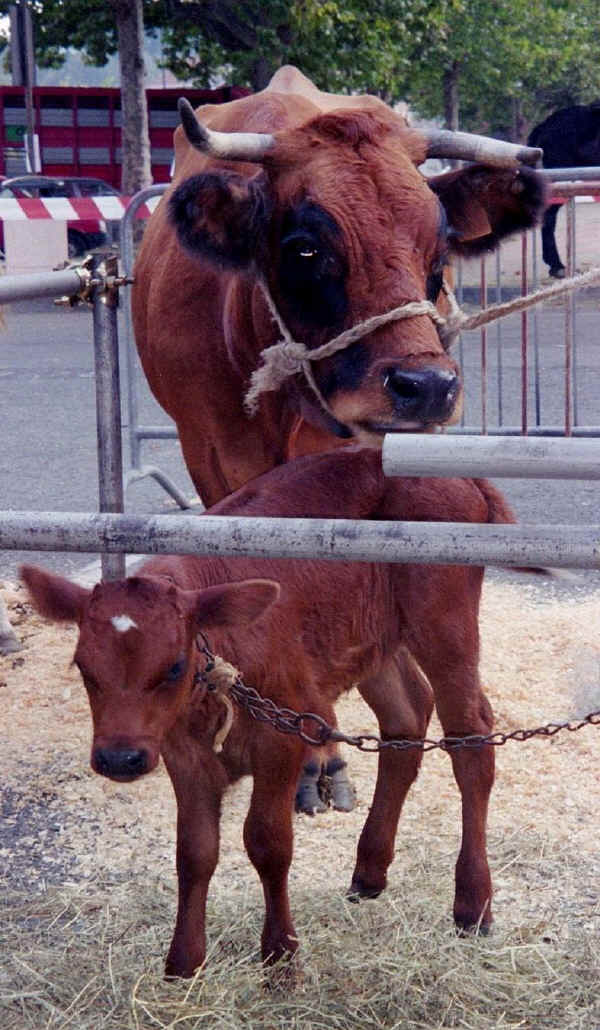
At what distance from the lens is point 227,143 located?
161 inches

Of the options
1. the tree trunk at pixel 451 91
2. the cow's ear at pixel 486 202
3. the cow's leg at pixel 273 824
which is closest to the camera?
the cow's leg at pixel 273 824

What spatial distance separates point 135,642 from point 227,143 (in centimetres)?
175

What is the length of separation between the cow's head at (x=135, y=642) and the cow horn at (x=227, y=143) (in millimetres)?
1371

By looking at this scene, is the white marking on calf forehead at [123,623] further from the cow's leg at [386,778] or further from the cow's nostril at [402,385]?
the cow's leg at [386,778]

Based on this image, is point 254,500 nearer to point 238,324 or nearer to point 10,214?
point 238,324

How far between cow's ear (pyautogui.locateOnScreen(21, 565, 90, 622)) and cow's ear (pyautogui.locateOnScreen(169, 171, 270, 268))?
1550mm

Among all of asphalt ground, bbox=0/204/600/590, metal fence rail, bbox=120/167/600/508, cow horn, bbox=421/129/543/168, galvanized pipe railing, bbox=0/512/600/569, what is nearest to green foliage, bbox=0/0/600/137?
asphalt ground, bbox=0/204/600/590

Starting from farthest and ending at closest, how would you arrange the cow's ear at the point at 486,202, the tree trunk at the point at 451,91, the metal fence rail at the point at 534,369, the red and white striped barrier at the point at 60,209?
the tree trunk at the point at 451,91 → the red and white striped barrier at the point at 60,209 → the metal fence rail at the point at 534,369 → the cow's ear at the point at 486,202

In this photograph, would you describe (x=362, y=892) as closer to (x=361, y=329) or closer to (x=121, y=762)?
(x=121, y=762)

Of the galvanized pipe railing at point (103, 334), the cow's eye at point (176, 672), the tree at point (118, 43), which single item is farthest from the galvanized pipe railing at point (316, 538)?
the tree at point (118, 43)

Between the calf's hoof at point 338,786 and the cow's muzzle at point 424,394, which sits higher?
the cow's muzzle at point 424,394

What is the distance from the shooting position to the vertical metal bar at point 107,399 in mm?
3846

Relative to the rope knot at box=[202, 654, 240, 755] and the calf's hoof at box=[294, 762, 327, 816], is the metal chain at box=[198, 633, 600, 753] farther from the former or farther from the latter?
the calf's hoof at box=[294, 762, 327, 816]

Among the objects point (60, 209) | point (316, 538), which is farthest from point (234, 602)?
point (60, 209)
